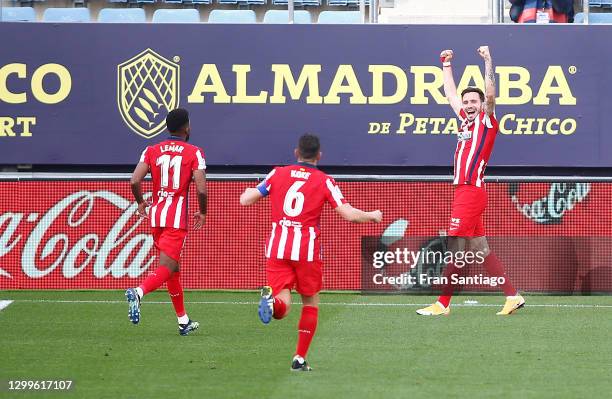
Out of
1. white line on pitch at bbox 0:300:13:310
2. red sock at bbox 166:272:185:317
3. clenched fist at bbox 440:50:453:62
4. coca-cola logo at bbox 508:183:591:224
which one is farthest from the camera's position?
coca-cola logo at bbox 508:183:591:224

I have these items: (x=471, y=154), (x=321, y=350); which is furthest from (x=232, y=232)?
(x=321, y=350)

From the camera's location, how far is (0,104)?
1602 cm

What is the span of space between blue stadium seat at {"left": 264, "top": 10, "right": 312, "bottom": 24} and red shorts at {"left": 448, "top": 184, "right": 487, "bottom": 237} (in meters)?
4.99

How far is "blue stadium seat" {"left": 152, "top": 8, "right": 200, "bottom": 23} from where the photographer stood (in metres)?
16.3

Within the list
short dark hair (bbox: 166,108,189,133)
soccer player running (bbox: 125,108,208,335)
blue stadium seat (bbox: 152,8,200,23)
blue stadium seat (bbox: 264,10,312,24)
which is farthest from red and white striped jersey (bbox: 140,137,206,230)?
blue stadium seat (bbox: 152,8,200,23)

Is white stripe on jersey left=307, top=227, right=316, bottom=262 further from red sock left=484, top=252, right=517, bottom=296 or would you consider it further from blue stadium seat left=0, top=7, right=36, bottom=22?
blue stadium seat left=0, top=7, right=36, bottom=22

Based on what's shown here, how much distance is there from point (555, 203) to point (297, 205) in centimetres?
668

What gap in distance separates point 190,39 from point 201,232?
8.93 feet

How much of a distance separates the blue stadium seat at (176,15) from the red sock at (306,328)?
28.1 ft

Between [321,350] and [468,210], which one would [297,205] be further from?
[468,210]

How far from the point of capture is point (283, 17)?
53.5ft

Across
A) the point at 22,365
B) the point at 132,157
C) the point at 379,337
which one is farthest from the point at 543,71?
the point at 22,365

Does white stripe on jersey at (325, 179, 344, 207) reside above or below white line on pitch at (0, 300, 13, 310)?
above

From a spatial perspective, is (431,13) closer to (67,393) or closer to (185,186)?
(185,186)
